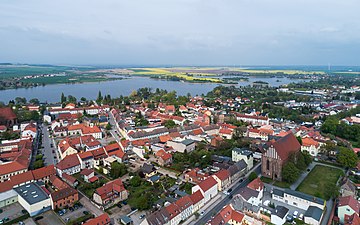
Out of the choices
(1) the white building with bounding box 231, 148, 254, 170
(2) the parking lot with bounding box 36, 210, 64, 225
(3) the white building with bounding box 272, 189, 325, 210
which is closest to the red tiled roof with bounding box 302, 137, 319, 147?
(1) the white building with bounding box 231, 148, 254, 170

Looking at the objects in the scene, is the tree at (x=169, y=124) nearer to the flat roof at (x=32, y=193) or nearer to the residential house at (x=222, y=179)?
the residential house at (x=222, y=179)

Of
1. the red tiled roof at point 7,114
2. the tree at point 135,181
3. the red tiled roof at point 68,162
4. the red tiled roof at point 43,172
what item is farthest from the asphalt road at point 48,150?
the tree at point 135,181

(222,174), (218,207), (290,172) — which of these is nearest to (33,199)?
(218,207)

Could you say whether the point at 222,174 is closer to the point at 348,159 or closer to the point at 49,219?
the point at 348,159

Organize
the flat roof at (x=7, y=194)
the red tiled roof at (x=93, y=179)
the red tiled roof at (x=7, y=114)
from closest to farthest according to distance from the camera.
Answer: the flat roof at (x=7, y=194)
the red tiled roof at (x=93, y=179)
the red tiled roof at (x=7, y=114)

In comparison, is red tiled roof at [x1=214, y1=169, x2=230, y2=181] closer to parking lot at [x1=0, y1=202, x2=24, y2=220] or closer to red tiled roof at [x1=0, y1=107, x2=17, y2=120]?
parking lot at [x1=0, y1=202, x2=24, y2=220]

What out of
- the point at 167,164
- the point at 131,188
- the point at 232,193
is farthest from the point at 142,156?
the point at 232,193
